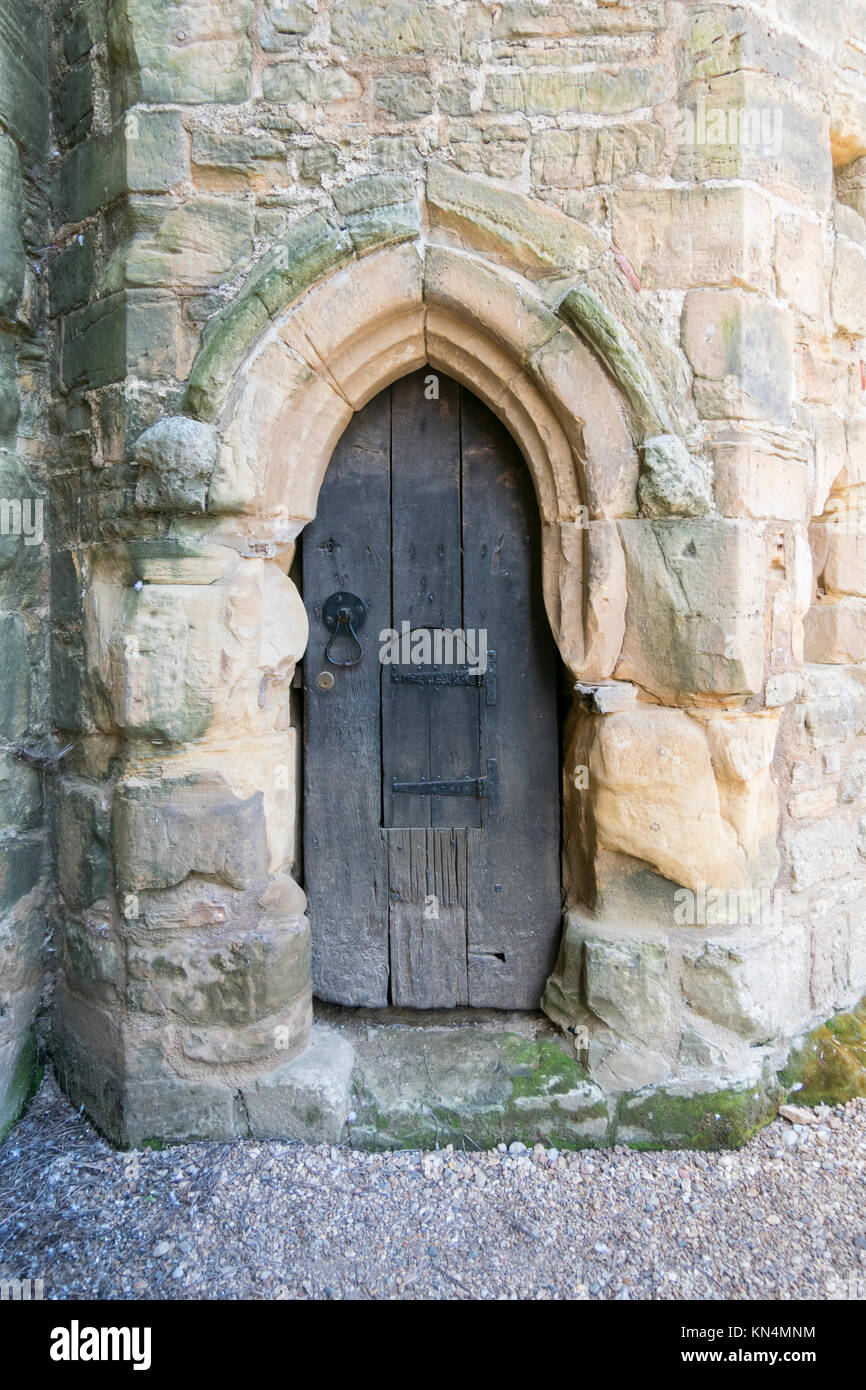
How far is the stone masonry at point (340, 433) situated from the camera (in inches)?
90.3

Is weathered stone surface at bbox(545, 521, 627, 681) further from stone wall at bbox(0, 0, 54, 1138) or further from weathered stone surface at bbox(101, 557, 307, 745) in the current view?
stone wall at bbox(0, 0, 54, 1138)

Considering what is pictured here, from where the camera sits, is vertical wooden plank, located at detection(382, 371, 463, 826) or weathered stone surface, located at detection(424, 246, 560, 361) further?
vertical wooden plank, located at detection(382, 371, 463, 826)

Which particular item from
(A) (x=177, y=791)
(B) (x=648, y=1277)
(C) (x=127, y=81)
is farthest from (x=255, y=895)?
(C) (x=127, y=81)

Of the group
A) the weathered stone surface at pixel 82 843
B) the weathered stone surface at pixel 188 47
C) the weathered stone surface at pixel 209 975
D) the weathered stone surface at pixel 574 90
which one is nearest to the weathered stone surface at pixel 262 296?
the weathered stone surface at pixel 188 47

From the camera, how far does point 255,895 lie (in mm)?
2432

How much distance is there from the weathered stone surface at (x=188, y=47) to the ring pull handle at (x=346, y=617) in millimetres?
1378

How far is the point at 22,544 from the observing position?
2.50 meters

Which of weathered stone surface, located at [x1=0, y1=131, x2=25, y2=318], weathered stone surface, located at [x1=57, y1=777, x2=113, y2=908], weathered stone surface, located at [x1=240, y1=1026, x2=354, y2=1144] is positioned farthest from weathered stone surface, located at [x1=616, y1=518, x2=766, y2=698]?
weathered stone surface, located at [x1=0, y1=131, x2=25, y2=318]

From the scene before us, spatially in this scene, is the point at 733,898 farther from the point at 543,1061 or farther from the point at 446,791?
the point at 446,791

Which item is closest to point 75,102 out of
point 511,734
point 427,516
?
point 427,516

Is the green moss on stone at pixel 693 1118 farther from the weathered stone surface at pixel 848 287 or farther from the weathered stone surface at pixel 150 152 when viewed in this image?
the weathered stone surface at pixel 150 152

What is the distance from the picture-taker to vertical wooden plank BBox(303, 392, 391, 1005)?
8.75ft

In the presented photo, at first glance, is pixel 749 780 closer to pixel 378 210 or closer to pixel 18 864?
pixel 378 210

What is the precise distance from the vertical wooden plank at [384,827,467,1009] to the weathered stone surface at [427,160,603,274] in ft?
5.51
